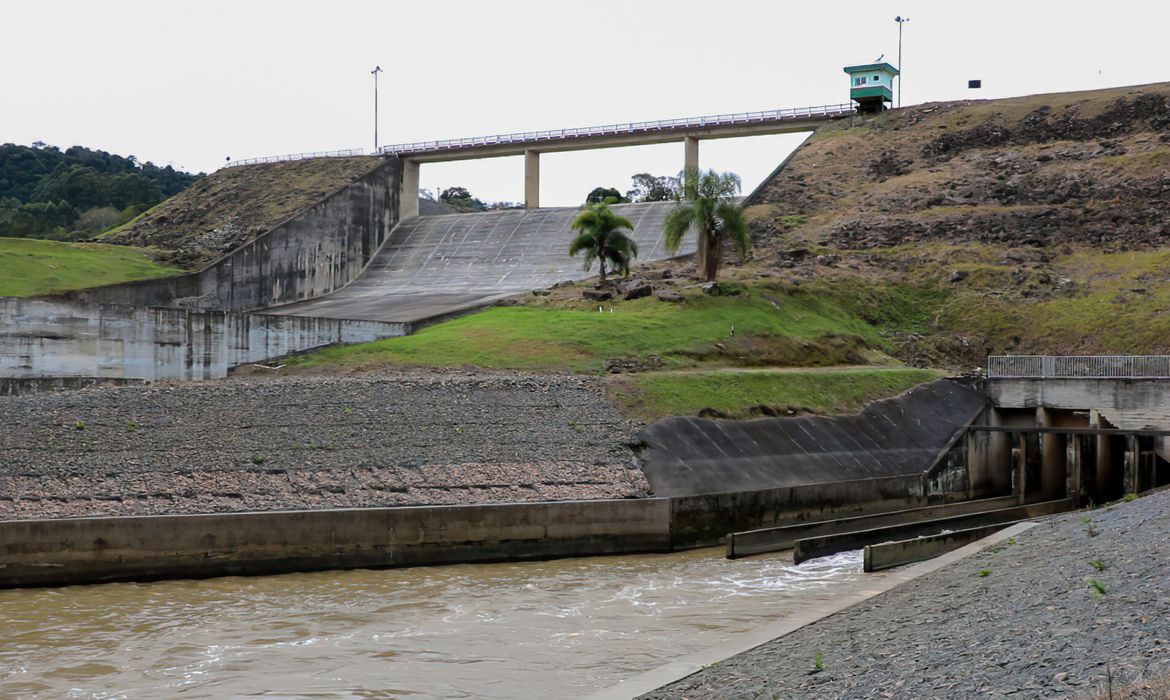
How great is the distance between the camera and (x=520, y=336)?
39.2m

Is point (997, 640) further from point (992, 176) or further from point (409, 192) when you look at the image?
point (409, 192)

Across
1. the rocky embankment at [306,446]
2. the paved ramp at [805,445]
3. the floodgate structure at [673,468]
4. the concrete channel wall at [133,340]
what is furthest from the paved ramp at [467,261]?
the paved ramp at [805,445]

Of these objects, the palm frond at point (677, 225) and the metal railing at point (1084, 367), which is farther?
the palm frond at point (677, 225)

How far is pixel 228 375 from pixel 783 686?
29088 millimetres

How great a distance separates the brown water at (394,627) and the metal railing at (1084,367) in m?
16.1

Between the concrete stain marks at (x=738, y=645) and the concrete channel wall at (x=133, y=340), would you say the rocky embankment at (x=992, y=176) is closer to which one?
the concrete channel wall at (x=133, y=340)

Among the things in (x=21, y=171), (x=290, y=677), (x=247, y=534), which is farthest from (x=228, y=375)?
(x=21, y=171)

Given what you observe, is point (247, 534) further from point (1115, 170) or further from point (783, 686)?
point (1115, 170)

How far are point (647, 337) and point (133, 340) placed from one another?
16801 millimetres

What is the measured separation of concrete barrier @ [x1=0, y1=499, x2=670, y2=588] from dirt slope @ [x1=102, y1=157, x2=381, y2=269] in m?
45.5

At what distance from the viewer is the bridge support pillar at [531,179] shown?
7738 cm

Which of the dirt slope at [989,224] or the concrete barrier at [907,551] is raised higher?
the dirt slope at [989,224]

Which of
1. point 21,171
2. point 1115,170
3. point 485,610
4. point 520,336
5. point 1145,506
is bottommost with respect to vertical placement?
point 485,610

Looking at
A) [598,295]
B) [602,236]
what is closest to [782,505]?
[598,295]
